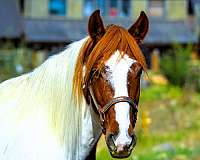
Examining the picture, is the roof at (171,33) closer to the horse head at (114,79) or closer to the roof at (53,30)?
the roof at (53,30)

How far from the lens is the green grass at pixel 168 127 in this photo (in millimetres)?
11016

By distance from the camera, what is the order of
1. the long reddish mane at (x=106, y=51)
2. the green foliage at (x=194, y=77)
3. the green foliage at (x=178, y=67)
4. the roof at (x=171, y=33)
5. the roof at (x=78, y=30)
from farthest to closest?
the roof at (x=171, y=33)
the roof at (x=78, y=30)
the green foliage at (x=178, y=67)
the green foliage at (x=194, y=77)
the long reddish mane at (x=106, y=51)

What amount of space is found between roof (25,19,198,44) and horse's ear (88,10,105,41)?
74.2 feet

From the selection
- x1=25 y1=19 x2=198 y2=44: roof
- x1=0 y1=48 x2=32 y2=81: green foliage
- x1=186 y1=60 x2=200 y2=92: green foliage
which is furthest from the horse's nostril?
x1=25 y1=19 x2=198 y2=44: roof

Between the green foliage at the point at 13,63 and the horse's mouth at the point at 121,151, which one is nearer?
the horse's mouth at the point at 121,151

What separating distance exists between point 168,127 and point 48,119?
1112cm

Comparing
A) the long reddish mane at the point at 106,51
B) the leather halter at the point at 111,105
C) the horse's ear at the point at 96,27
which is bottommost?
the leather halter at the point at 111,105

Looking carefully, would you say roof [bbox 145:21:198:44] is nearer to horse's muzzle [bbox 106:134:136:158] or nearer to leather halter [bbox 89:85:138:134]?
leather halter [bbox 89:85:138:134]

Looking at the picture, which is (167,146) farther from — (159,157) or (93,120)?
(93,120)

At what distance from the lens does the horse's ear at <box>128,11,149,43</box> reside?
403 cm

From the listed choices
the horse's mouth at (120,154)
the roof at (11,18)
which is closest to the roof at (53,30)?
the roof at (11,18)

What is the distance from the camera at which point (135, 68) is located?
149 inches

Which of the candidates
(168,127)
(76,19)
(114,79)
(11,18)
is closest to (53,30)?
(76,19)

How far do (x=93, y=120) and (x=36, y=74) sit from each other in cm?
48
